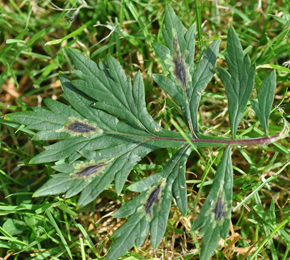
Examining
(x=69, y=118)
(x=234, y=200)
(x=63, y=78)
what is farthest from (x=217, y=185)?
(x=63, y=78)

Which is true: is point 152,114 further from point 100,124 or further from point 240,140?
point 240,140

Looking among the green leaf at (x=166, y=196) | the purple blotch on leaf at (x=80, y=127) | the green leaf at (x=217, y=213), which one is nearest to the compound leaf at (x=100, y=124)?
the purple blotch on leaf at (x=80, y=127)

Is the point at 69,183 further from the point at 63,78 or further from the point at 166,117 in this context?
the point at 166,117

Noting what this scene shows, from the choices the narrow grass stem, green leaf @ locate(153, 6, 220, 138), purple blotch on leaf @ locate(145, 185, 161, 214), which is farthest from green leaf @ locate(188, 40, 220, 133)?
purple blotch on leaf @ locate(145, 185, 161, 214)

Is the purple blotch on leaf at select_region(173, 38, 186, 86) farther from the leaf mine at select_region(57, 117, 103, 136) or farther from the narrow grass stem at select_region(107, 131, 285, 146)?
the leaf mine at select_region(57, 117, 103, 136)

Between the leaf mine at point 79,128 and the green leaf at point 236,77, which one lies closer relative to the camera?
the green leaf at point 236,77

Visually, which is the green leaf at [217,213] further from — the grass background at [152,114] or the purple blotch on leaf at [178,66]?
the purple blotch on leaf at [178,66]
